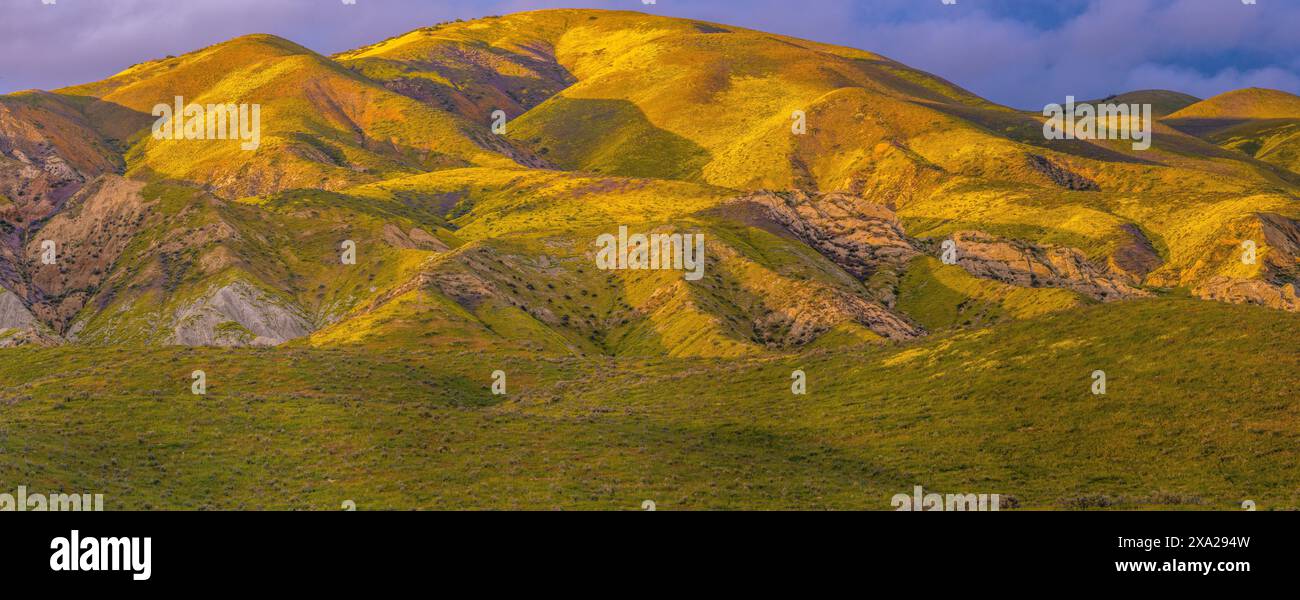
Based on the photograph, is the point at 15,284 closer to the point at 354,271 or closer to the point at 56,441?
the point at 354,271

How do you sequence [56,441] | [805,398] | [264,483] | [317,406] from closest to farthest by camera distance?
[264,483]
[56,441]
[317,406]
[805,398]

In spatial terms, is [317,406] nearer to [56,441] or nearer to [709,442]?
[56,441]

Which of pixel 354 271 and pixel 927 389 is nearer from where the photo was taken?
pixel 927 389

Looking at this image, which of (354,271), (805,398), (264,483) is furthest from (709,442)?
(354,271)
